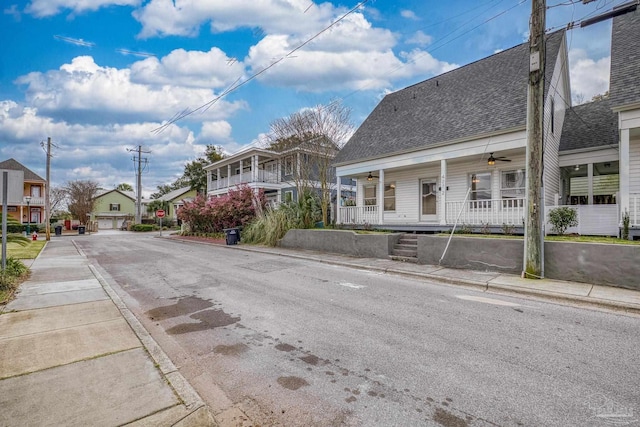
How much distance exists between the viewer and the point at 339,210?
15469 millimetres

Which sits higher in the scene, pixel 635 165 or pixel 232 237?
pixel 635 165

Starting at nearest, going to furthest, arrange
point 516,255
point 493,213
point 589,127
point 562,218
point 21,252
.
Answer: point 516,255 < point 562,218 < point 493,213 < point 589,127 < point 21,252

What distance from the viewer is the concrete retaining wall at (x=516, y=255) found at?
6484mm

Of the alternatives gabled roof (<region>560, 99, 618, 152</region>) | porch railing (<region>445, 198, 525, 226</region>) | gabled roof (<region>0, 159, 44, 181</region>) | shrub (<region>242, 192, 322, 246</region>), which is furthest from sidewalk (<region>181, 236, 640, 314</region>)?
gabled roof (<region>0, 159, 44, 181</region>)

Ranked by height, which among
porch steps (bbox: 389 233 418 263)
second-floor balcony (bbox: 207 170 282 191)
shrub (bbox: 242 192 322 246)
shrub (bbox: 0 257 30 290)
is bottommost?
shrub (bbox: 0 257 30 290)

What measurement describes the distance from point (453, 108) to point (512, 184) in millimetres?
3944

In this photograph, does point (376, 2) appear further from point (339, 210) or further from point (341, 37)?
point (339, 210)

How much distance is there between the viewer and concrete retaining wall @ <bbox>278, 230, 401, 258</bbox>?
1103 cm

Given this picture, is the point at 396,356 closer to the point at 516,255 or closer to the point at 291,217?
the point at 516,255

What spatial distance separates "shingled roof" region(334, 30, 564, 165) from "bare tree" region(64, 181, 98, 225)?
142 ft

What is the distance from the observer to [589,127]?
12133 millimetres

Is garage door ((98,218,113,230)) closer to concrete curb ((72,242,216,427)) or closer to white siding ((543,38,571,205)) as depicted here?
concrete curb ((72,242,216,427))

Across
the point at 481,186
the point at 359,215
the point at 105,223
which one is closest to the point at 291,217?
the point at 359,215

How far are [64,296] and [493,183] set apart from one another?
1350 centimetres
